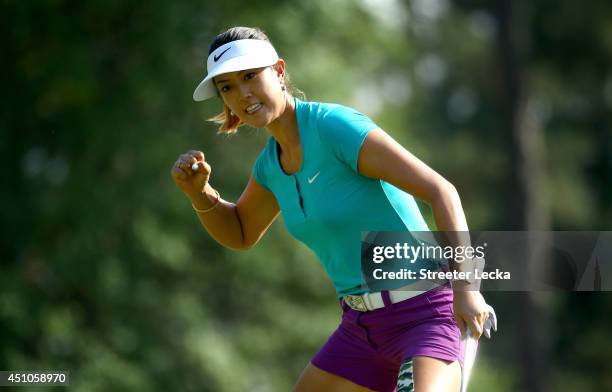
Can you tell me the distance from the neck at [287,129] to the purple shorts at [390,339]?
2.06ft

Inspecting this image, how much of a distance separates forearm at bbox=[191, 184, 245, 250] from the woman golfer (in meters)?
0.23

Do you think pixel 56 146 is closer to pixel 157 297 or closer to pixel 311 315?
pixel 157 297

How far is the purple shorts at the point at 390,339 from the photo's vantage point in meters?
4.29

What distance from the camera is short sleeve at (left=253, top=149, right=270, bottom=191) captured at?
476 centimetres

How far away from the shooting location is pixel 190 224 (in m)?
13.4

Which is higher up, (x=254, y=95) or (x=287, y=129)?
(x=254, y=95)

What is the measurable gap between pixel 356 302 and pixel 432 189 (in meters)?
0.61

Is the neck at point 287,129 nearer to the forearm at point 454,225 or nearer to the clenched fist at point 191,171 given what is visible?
the clenched fist at point 191,171

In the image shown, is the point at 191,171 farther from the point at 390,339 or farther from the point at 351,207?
the point at 390,339

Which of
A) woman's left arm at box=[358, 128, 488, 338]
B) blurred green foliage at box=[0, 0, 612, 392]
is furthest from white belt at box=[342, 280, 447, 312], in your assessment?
blurred green foliage at box=[0, 0, 612, 392]

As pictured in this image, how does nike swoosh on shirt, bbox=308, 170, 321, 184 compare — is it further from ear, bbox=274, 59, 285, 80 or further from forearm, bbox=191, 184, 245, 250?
forearm, bbox=191, 184, 245, 250

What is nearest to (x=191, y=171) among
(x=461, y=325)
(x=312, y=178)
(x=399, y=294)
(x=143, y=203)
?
(x=312, y=178)

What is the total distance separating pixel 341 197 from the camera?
4.36 m

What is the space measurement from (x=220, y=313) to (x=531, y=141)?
18.9 feet
